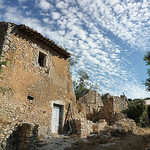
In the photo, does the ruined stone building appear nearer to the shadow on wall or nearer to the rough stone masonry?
the rough stone masonry

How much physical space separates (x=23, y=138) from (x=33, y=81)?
3584mm

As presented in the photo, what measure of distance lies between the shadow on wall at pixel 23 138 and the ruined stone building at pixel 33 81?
0.92 metres

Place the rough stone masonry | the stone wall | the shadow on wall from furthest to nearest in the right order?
the rough stone masonry < the shadow on wall < the stone wall

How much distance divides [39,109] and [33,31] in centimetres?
470

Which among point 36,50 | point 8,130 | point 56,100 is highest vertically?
point 36,50

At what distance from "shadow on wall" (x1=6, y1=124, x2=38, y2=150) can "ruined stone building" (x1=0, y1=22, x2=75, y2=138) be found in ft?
3.01

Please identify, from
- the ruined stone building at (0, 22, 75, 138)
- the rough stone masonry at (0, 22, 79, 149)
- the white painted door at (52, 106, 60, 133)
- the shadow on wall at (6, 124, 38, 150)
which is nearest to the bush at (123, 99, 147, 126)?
the ruined stone building at (0, 22, 75, 138)

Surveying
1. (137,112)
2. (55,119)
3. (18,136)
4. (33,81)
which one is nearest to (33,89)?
(33,81)

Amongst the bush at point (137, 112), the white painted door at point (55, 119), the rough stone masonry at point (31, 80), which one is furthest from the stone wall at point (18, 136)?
the bush at point (137, 112)

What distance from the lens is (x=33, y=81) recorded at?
8.76 m

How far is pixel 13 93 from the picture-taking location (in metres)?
7.48

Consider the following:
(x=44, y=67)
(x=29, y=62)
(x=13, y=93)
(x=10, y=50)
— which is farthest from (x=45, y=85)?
(x=10, y=50)

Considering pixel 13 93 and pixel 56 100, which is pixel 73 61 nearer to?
pixel 56 100

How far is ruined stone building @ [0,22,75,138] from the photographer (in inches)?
292
